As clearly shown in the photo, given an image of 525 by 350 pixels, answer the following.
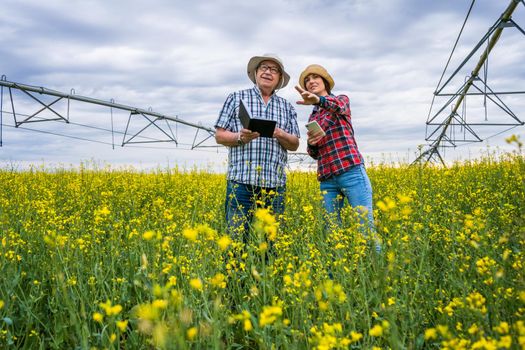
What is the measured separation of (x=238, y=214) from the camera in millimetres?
3555

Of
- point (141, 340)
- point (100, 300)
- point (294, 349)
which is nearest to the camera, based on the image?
point (294, 349)

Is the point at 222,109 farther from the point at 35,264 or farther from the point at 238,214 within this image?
the point at 35,264

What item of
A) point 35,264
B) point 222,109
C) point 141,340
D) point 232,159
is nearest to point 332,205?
point 232,159

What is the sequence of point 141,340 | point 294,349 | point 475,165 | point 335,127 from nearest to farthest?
point 294,349
point 141,340
point 335,127
point 475,165

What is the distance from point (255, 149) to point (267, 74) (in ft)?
2.14

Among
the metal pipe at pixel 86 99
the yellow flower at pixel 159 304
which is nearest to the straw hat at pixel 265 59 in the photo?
the yellow flower at pixel 159 304

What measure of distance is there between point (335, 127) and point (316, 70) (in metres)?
0.51

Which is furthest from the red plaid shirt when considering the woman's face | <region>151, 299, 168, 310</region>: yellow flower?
<region>151, 299, 168, 310</region>: yellow flower

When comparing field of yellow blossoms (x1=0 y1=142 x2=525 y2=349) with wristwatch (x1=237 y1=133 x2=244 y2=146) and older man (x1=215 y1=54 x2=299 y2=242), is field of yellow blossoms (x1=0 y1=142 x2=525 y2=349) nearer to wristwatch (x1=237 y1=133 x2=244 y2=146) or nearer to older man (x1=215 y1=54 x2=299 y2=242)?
older man (x1=215 y1=54 x2=299 y2=242)

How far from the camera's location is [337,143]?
11.0 ft

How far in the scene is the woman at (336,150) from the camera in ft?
10.8

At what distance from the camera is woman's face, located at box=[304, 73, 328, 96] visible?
3443mm

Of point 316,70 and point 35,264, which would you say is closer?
point 35,264

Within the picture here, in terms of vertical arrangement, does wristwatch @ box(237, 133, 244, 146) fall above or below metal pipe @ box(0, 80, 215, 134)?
below
